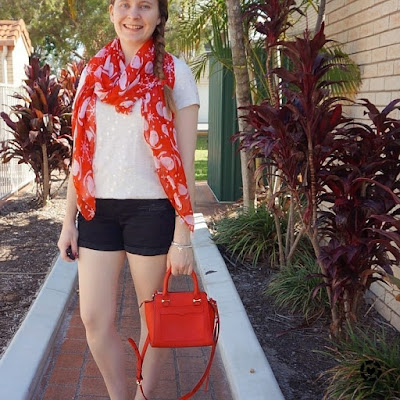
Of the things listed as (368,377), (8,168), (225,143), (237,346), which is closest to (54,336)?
(237,346)

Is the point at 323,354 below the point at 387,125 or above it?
below

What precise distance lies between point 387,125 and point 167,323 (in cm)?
172

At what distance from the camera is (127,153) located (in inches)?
98.6

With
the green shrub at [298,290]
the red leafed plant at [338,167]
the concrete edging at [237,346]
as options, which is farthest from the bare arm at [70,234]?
the green shrub at [298,290]

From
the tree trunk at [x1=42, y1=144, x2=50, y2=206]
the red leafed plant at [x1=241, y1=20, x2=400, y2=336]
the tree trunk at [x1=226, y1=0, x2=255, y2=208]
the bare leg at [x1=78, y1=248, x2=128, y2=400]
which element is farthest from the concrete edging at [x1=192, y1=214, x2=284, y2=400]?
the tree trunk at [x1=42, y1=144, x2=50, y2=206]

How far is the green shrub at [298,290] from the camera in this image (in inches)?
171

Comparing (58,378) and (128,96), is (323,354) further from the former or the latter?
A: (128,96)

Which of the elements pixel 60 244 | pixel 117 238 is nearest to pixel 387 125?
pixel 117 238

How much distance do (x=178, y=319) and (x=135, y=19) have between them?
4.15 feet

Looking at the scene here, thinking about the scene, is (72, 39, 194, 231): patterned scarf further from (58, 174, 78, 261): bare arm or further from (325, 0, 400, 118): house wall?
(325, 0, 400, 118): house wall

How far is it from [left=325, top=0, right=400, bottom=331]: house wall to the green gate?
11.3 feet

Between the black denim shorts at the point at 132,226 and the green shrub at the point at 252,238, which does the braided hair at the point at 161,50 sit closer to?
the black denim shorts at the point at 132,226

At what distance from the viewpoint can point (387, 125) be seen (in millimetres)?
3355

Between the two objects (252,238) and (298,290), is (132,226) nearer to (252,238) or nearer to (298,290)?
(298,290)
